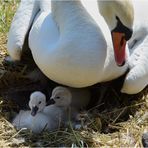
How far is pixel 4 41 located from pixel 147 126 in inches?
58.4

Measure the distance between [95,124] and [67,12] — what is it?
0.75 meters

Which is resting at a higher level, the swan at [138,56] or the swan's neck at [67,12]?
the swan's neck at [67,12]

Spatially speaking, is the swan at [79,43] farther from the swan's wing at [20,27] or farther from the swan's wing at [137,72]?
the swan's wing at [20,27]

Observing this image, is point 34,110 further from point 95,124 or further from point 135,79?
point 135,79

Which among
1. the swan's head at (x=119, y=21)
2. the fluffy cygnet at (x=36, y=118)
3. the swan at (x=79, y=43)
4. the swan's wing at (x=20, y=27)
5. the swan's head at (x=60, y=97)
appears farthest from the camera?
the swan's wing at (x=20, y=27)

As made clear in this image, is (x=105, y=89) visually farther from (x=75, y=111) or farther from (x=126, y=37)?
(x=126, y=37)

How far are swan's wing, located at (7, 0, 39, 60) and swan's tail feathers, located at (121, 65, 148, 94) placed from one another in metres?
0.78

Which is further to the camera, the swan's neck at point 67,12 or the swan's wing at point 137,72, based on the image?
the swan's wing at point 137,72

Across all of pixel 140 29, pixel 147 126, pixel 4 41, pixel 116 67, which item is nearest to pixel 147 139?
pixel 147 126

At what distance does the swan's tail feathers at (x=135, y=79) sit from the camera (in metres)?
4.12

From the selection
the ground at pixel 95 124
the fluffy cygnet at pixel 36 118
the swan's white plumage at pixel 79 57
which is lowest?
the ground at pixel 95 124

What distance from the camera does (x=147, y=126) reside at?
414 centimetres

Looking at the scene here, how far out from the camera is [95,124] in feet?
13.4

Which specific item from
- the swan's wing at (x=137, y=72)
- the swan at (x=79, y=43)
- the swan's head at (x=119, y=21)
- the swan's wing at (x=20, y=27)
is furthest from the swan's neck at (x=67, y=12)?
the swan's wing at (x=137, y=72)
